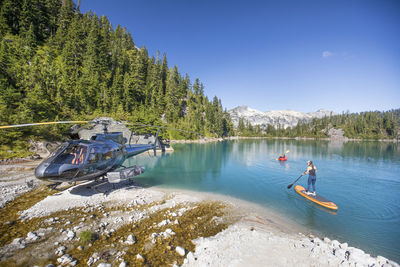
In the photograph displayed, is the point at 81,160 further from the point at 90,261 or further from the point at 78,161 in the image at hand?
the point at 90,261

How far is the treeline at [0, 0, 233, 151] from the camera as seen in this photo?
2656cm

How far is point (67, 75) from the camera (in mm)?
41375

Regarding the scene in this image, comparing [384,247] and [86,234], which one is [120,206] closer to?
[86,234]

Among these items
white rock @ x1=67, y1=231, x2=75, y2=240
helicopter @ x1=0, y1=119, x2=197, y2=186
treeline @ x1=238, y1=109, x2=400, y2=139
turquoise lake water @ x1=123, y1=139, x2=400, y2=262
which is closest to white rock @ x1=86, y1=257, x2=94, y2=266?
white rock @ x1=67, y1=231, x2=75, y2=240

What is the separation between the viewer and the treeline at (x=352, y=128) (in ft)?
424

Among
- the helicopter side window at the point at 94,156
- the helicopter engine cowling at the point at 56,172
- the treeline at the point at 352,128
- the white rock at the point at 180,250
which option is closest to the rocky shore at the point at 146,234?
the white rock at the point at 180,250

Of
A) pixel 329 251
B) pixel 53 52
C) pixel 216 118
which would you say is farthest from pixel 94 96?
pixel 216 118

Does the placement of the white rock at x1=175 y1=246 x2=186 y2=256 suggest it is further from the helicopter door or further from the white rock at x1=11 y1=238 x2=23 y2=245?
the helicopter door

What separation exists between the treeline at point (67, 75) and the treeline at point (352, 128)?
99162 mm

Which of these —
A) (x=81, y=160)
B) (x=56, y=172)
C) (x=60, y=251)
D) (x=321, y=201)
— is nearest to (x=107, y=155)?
(x=81, y=160)

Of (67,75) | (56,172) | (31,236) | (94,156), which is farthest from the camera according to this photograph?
(67,75)

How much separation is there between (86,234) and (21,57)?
50812 mm

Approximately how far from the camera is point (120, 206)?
914cm

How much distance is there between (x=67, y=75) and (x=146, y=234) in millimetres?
51318
